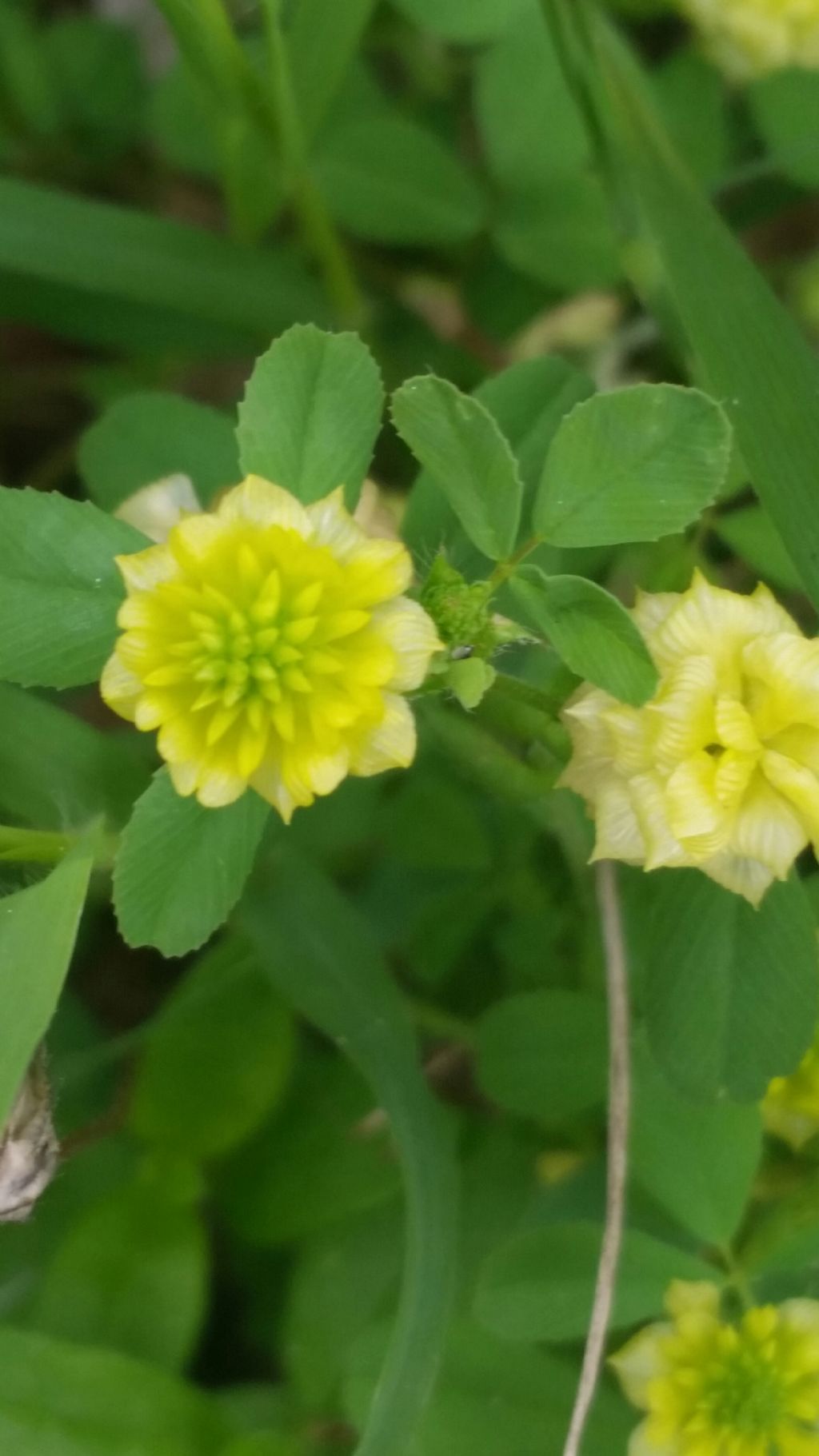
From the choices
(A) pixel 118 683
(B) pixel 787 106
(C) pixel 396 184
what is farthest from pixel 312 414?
(B) pixel 787 106

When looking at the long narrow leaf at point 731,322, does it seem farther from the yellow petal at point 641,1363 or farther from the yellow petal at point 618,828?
the yellow petal at point 641,1363

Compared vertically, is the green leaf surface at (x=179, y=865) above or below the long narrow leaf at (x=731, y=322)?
below

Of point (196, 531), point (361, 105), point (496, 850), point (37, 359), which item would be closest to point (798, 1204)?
point (496, 850)

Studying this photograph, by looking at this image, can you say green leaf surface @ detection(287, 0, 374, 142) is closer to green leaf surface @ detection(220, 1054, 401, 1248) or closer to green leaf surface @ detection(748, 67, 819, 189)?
green leaf surface @ detection(748, 67, 819, 189)

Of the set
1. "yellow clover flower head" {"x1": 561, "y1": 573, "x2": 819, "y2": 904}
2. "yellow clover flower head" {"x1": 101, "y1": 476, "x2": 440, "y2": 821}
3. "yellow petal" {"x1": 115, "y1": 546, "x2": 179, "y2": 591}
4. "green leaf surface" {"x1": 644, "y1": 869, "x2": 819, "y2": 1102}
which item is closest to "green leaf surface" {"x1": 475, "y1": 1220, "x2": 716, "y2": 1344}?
"green leaf surface" {"x1": 644, "y1": 869, "x2": 819, "y2": 1102}

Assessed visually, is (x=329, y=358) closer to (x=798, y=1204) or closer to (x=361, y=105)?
(x=798, y=1204)

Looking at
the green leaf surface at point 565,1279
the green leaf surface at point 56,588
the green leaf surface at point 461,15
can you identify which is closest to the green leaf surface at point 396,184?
the green leaf surface at point 461,15

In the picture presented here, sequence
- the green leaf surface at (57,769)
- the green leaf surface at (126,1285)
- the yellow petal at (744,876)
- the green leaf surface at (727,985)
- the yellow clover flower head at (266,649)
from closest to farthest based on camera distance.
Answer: the yellow clover flower head at (266,649)
the yellow petal at (744,876)
the green leaf surface at (727,985)
the green leaf surface at (57,769)
the green leaf surface at (126,1285)

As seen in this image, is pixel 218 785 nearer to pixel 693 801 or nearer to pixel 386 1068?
pixel 693 801
